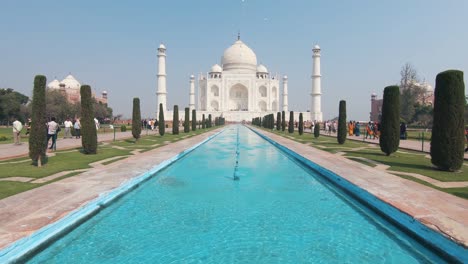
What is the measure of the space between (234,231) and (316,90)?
49.9 meters

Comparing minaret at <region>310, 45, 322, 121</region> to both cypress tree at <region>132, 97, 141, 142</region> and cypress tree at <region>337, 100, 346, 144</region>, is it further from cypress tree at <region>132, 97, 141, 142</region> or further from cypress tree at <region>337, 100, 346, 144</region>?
cypress tree at <region>132, 97, 141, 142</region>

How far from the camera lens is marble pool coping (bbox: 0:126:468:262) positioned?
3.17 meters

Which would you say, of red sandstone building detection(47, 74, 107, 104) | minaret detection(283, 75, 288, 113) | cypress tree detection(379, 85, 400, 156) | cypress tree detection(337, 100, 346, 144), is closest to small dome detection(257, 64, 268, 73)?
minaret detection(283, 75, 288, 113)

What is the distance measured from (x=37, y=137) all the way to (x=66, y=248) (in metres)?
4.84

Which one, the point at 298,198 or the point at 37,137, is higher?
the point at 37,137

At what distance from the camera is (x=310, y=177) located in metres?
6.89

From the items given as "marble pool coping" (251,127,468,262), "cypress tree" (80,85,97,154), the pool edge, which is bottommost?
the pool edge

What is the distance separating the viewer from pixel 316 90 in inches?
2024

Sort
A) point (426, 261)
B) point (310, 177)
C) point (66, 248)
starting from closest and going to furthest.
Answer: point (426, 261), point (66, 248), point (310, 177)

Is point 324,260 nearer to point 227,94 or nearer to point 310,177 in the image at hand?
point 310,177

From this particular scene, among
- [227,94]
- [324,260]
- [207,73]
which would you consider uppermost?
[207,73]

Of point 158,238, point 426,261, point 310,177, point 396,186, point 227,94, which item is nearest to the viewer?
point 426,261

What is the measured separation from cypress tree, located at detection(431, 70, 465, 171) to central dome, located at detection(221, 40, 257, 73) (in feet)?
188

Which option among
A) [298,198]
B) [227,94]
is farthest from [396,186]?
[227,94]
